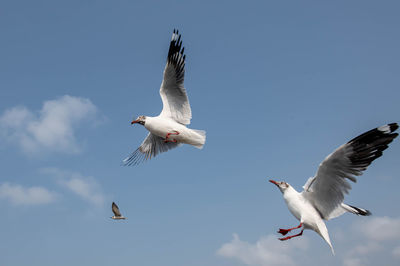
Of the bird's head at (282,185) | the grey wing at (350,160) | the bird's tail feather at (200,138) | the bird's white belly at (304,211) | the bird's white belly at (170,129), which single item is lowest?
the bird's white belly at (304,211)

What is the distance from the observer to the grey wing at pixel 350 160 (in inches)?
319

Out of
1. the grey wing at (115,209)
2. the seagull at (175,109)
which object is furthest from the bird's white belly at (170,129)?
the grey wing at (115,209)

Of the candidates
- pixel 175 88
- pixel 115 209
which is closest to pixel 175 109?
pixel 175 88

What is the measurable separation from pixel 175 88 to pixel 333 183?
18.6ft

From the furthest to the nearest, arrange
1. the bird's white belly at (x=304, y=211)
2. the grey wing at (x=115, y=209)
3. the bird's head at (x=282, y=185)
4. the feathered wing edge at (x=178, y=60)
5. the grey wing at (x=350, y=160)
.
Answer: the grey wing at (x=115, y=209), the feathered wing edge at (x=178, y=60), the bird's head at (x=282, y=185), the bird's white belly at (x=304, y=211), the grey wing at (x=350, y=160)

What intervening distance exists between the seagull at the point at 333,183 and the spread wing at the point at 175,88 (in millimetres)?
4125

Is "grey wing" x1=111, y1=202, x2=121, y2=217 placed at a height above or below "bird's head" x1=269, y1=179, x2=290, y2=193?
above

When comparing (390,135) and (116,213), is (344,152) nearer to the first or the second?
(390,135)

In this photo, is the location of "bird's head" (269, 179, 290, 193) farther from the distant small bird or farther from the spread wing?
the distant small bird

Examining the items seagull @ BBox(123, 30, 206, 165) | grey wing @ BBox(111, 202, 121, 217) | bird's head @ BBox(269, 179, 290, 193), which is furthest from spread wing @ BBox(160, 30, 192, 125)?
grey wing @ BBox(111, 202, 121, 217)

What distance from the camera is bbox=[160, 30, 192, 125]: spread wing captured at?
12344 millimetres

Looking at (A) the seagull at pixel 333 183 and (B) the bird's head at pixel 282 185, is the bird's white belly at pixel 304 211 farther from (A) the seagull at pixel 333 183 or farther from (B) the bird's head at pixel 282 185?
(B) the bird's head at pixel 282 185

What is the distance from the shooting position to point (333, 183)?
28.0 feet

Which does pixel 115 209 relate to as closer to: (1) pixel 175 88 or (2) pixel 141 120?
(2) pixel 141 120
